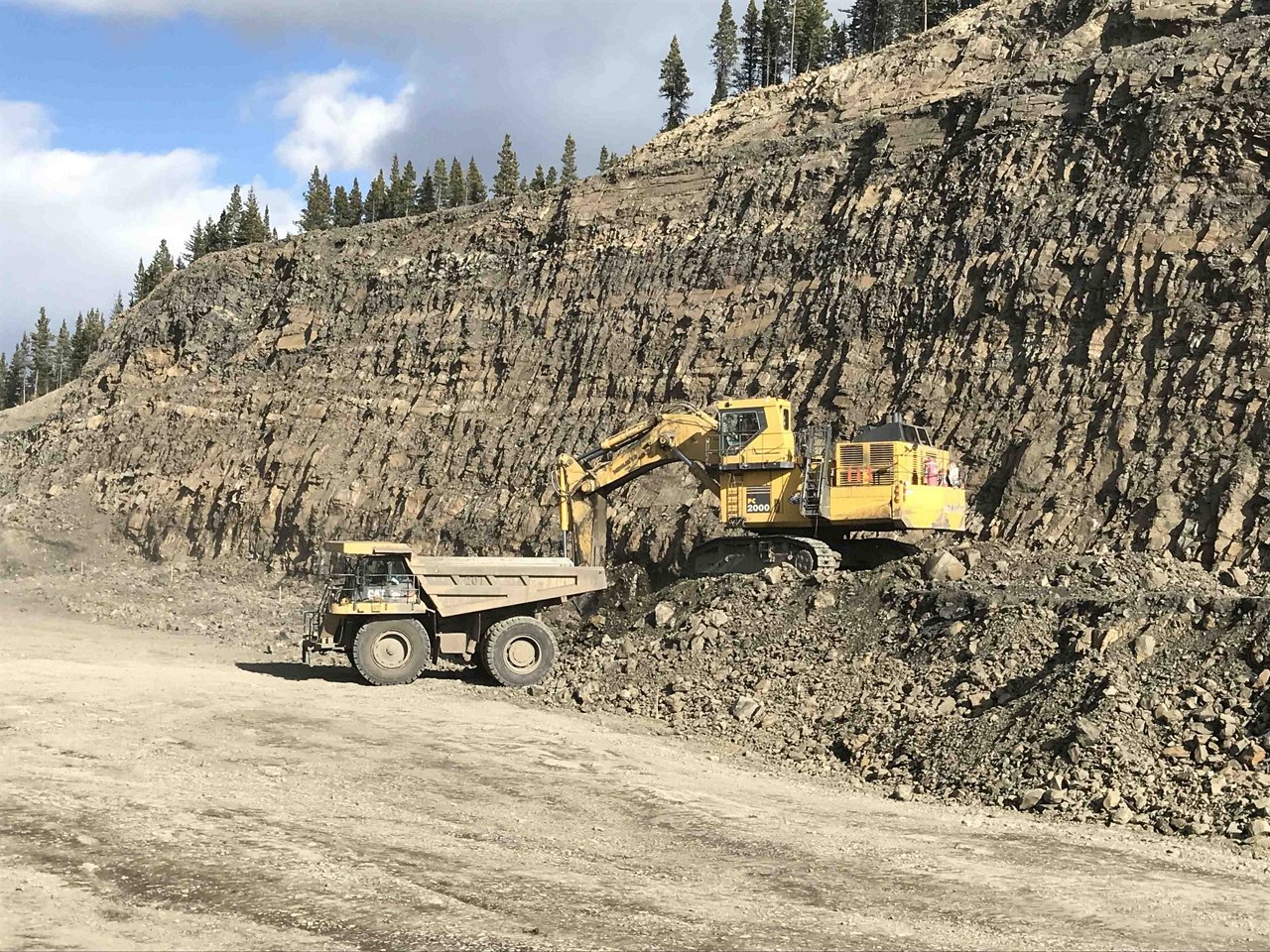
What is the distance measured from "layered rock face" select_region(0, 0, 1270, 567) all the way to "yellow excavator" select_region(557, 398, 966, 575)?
11.9ft

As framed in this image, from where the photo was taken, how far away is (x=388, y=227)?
39656 mm

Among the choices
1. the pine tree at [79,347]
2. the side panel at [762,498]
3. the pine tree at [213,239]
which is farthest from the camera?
the pine tree at [79,347]

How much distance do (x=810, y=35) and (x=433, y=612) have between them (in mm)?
47789

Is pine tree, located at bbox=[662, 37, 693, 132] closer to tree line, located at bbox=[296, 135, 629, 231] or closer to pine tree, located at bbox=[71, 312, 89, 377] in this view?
tree line, located at bbox=[296, 135, 629, 231]

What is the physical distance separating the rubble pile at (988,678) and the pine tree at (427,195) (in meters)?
63.2

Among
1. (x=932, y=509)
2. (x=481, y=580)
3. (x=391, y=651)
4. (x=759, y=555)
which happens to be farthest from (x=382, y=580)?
(x=932, y=509)

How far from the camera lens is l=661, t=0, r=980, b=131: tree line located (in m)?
53.3

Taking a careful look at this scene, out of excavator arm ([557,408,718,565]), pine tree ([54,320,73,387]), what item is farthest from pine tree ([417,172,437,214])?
excavator arm ([557,408,718,565])

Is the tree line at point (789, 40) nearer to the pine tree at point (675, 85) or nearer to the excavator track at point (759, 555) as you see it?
the pine tree at point (675, 85)

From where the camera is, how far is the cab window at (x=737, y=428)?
62.3 ft

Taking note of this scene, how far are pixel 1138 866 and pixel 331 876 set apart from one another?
20.6ft

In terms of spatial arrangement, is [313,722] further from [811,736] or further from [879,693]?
[879,693]

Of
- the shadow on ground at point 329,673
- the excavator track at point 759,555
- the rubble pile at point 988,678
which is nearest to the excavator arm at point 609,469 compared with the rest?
the excavator track at point 759,555

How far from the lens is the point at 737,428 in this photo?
19.1m
